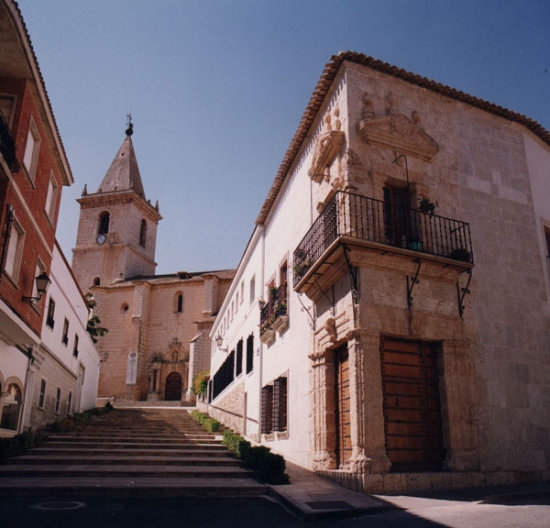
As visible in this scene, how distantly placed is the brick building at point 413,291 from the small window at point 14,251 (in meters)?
6.30

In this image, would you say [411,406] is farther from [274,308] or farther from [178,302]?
[178,302]

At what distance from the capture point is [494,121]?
13250mm

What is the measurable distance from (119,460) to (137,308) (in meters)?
34.0

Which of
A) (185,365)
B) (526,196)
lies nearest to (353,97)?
(526,196)

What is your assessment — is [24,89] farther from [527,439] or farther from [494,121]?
[527,439]

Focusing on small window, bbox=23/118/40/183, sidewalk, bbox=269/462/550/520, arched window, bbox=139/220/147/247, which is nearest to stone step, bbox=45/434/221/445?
sidewalk, bbox=269/462/550/520

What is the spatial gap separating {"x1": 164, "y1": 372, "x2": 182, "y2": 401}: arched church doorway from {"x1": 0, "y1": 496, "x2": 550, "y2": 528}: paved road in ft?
117

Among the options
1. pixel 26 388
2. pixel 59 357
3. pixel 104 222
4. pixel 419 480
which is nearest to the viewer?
pixel 419 480

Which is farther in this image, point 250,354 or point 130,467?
point 250,354

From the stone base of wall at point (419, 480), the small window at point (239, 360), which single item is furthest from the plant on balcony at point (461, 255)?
the small window at point (239, 360)

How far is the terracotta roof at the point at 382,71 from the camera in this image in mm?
11742

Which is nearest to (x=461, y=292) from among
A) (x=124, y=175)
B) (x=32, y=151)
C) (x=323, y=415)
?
(x=323, y=415)

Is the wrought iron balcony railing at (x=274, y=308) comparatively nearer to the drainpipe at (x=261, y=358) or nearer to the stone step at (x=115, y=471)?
the drainpipe at (x=261, y=358)

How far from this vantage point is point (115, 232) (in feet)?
165
